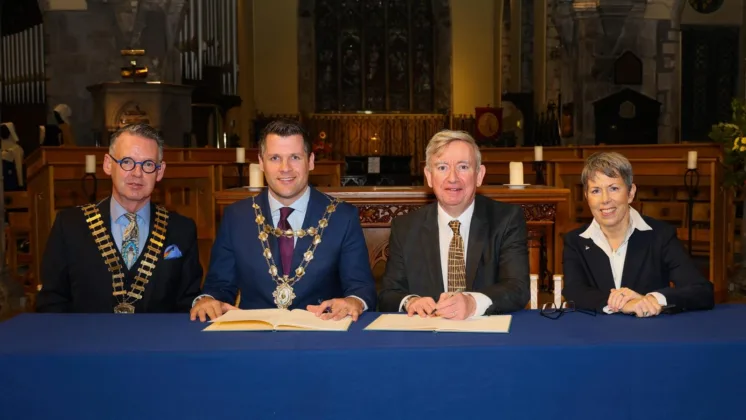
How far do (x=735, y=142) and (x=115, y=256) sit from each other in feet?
18.1

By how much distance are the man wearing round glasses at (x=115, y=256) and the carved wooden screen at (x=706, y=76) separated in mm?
18289

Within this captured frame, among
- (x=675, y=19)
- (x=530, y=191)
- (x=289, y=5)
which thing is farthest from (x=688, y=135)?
(x=530, y=191)

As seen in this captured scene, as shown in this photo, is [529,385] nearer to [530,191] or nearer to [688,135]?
[530,191]

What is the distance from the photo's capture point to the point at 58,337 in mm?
2203

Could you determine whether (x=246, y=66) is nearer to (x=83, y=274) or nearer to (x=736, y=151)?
(x=736, y=151)

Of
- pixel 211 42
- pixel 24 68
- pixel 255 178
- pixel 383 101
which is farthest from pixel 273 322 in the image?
pixel 383 101

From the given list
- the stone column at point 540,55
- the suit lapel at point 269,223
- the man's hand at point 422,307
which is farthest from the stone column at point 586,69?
the man's hand at point 422,307

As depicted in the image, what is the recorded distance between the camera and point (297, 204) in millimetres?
3021

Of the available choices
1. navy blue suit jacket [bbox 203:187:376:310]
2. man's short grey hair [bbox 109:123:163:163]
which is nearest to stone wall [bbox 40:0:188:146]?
man's short grey hair [bbox 109:123:163:163]

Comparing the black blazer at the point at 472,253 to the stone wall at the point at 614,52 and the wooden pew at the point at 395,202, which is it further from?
the stone wall at the point at 614,52

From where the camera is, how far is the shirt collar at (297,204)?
9.91 feet

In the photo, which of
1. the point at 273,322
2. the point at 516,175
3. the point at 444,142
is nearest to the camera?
the point at 273,322

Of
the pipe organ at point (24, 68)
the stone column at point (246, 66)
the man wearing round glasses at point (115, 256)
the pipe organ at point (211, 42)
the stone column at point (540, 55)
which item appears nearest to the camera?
the man wearing round glasses at point (115, 256)

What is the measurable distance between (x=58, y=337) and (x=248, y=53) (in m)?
19.1
